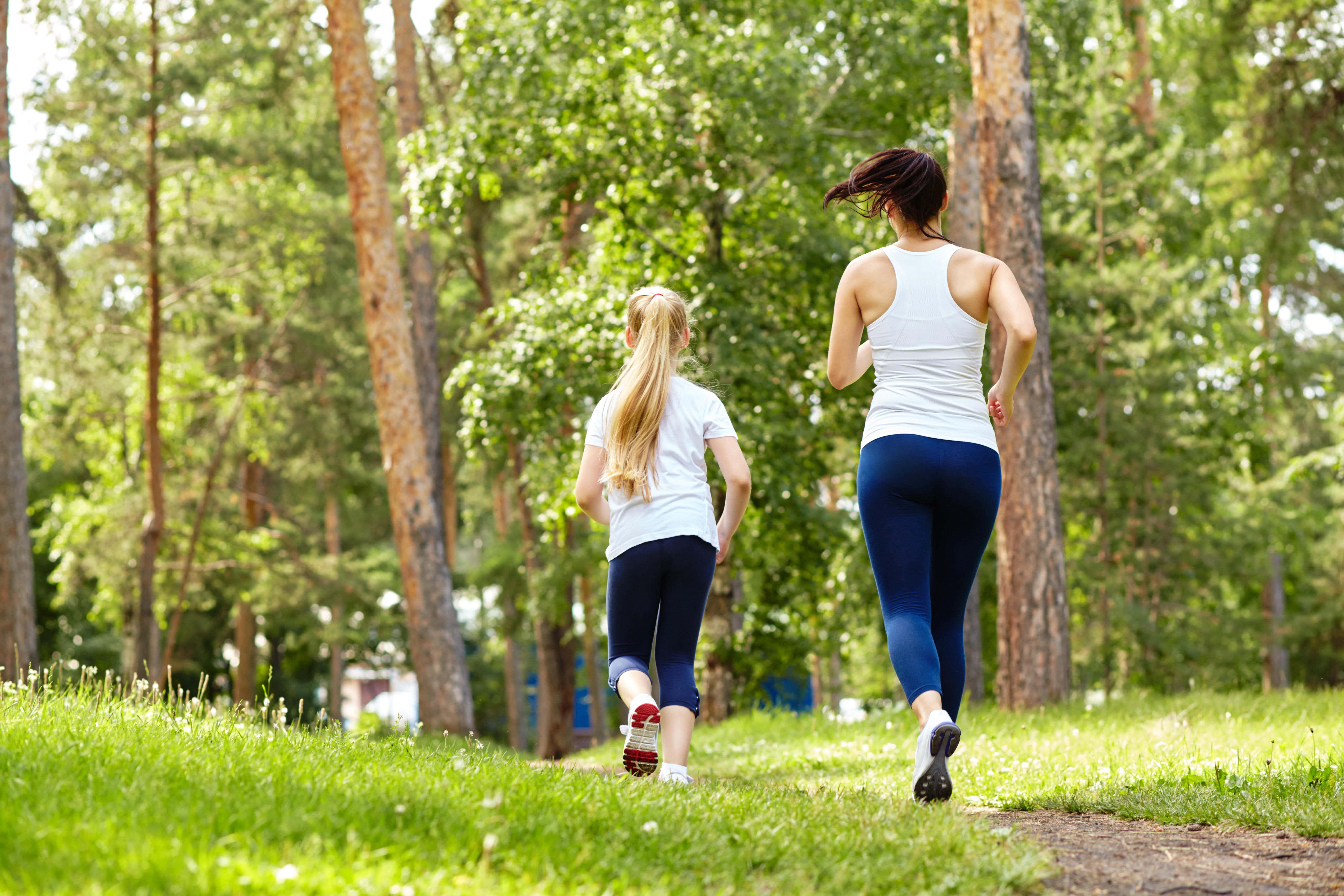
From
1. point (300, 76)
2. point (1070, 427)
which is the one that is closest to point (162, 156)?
point (300, 76)

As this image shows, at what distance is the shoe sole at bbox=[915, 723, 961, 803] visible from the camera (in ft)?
11.5

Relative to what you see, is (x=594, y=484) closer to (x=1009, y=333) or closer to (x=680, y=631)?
(x=680, y=631)

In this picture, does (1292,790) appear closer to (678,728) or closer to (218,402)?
(678,728)

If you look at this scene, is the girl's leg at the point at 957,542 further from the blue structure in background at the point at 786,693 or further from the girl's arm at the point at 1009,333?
the blue structure in background at the point at 786,693

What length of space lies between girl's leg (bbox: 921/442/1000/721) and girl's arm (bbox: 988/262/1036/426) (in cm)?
23

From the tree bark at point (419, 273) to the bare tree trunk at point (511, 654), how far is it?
3.81 meters

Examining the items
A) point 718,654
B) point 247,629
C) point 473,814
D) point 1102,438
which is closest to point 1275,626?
point 1102,438

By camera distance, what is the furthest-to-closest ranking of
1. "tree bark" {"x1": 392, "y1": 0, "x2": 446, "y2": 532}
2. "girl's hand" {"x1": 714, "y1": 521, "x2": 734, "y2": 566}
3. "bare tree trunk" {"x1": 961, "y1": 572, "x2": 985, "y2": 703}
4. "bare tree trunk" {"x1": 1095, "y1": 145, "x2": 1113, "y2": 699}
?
1. "tree bark" {"x1": 392, "y1": 0, "x2": 446, "y2": 532}
2. "bare tree trunk" {"x1": 1095, "y1": 145, "x2": 1113, "y2": 699}
3. "bare tree trunk" {"x1": 961, "y1": 572, "x2": 985, "y2": 703}
4. "girl's hand" {"x1": 714, "y1": 521, "x2": 734, "y2": 566}

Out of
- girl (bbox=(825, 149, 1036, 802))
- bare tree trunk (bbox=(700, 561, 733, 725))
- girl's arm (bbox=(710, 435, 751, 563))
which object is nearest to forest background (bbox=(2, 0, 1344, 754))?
bare tree trunk (bbox=(700, 561, 733, 725))

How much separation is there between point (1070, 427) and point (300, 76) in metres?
14.0

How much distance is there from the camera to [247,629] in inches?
997

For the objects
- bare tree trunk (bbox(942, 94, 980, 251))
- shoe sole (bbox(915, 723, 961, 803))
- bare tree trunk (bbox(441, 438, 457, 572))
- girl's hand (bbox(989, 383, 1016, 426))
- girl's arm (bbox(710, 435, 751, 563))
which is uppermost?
bare tree trunk (bbox(942, 94, 980, 251))

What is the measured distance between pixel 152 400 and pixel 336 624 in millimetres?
6235

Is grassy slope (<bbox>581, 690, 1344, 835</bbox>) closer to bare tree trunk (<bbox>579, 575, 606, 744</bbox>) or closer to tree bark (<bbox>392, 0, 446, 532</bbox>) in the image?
tree bark (<bbox>392, 0, 446, 532</bbox>)
